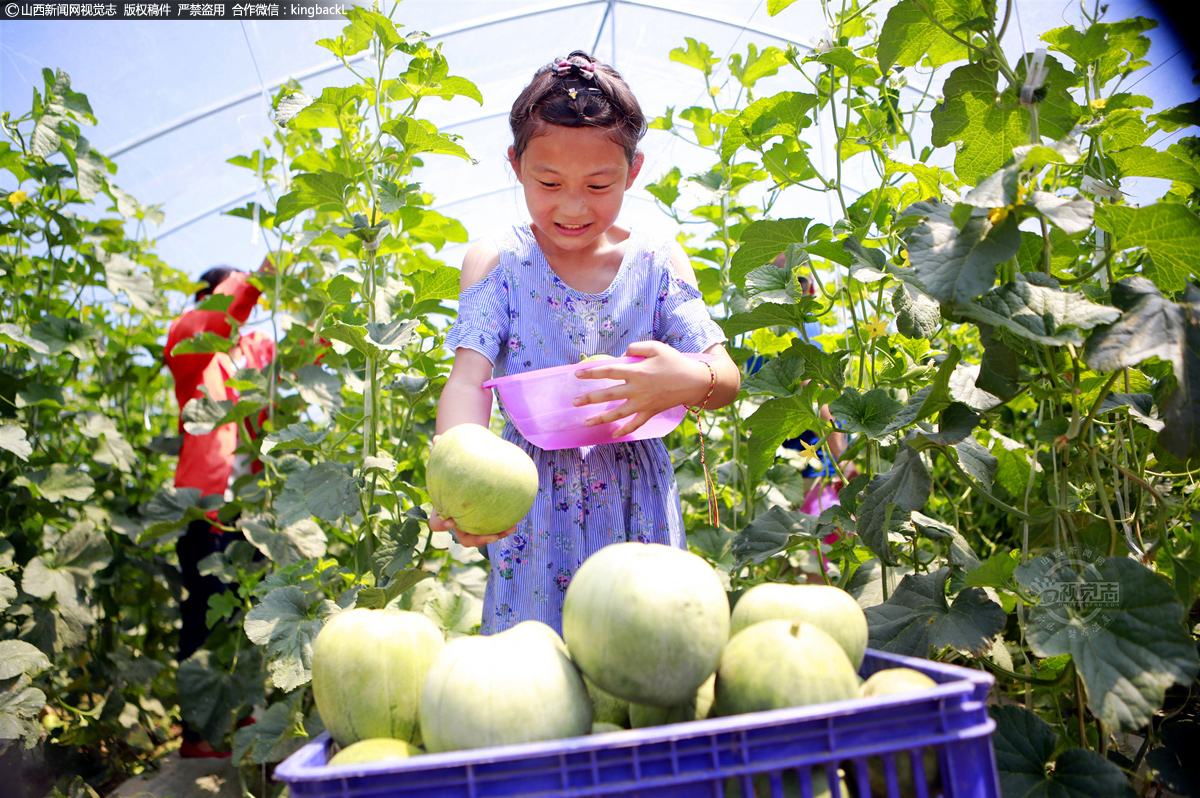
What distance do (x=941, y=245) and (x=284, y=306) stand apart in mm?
2491

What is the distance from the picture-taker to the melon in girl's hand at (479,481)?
3.64 ft

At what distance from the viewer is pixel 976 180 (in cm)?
136

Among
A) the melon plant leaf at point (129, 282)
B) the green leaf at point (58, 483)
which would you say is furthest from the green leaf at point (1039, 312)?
the melon plant leaf at point (129, 282)

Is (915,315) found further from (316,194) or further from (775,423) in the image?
(316,194)

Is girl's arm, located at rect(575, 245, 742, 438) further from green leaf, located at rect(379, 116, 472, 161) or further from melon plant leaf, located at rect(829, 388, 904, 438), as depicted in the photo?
green leaf, located at rect(379, 116, 472, 161)

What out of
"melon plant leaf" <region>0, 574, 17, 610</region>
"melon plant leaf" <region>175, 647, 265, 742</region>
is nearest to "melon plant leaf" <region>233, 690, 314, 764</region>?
"melon plant leaf" <region>175, 647, 265, 742</region>

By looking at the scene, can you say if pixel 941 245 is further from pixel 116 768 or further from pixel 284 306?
pixel 116 768

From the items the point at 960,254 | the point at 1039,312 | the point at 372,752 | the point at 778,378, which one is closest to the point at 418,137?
the point at 778,378

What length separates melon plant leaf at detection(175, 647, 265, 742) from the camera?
7.63ft

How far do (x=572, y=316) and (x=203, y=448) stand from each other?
196 cm

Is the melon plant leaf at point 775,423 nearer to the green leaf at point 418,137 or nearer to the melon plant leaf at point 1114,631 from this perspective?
the melon plant leaf at point 1114,631

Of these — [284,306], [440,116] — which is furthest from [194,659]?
[440,116]

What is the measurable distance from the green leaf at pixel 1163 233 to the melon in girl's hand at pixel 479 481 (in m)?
0.95

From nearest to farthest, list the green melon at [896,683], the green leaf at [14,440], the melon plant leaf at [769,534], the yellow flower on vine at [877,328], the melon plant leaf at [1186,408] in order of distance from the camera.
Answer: the green melon at [896,683], the melon plant leaf at [1186,408], the melon plant leaf at [769,534], the yellow flower on vine at [877,328], the green leaf at [14,440]
